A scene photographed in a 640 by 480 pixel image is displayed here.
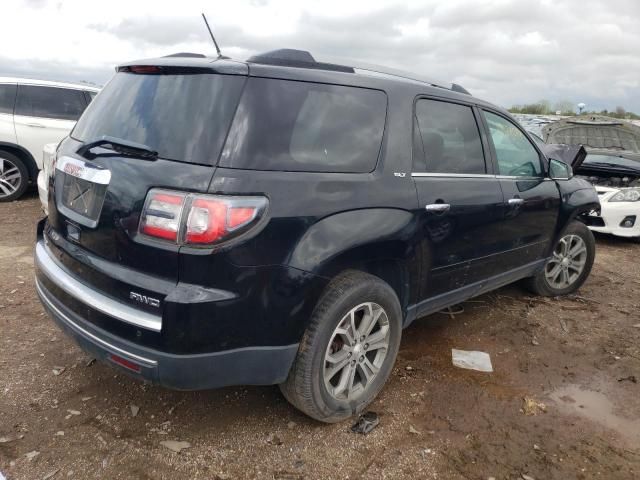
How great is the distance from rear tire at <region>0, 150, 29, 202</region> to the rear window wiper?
5.76 m

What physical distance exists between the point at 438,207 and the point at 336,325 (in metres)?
0.96

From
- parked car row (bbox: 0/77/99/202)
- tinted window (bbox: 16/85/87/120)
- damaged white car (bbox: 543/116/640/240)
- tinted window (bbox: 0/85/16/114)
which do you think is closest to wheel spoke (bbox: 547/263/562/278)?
damaged white car (bbox: 543/116/640/240)

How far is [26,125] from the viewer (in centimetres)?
735

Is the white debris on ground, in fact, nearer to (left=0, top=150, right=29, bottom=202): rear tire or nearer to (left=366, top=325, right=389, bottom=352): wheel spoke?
(left=366, top=325, right=389, bottom=352): wheel spoke

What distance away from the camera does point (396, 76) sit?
307 centimetres

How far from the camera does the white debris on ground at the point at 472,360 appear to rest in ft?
11.4

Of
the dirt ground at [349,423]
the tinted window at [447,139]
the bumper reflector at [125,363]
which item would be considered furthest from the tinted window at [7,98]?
the tinted window at [447,139]

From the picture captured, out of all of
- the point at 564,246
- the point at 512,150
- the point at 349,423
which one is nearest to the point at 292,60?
the point at 349,423

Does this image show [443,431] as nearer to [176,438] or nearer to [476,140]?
[176,438]

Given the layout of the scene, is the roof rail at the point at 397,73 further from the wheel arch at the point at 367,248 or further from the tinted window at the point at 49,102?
the tinted window at the point at 49,102

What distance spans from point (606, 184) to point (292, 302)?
23.0ft

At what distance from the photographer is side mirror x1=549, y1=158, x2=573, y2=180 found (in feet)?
13.7

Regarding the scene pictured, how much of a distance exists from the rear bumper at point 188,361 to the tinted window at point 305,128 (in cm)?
82

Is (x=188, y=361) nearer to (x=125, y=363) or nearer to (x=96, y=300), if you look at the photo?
(x=125, y=363)
